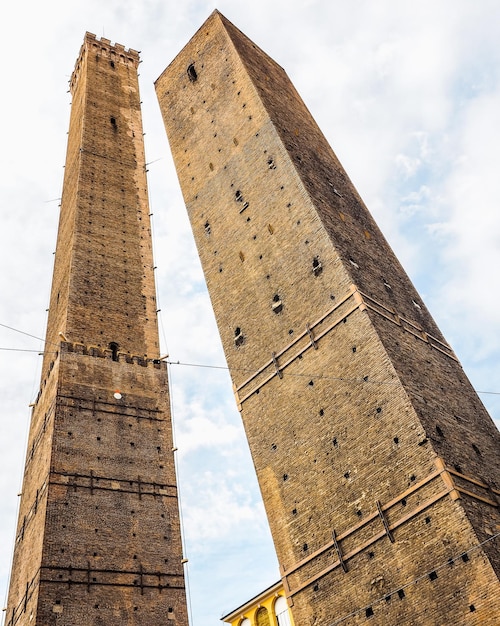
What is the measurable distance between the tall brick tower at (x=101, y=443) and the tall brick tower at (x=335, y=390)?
12.5 ft

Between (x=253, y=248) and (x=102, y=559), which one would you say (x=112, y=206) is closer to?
(x=253, y=248)

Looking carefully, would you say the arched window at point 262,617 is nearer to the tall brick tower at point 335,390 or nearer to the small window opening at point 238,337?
the tall brick tower at point 335,390

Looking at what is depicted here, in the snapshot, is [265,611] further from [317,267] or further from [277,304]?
[317,267]

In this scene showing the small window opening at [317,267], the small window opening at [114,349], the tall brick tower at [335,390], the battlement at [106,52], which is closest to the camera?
the tall brick tower at [335,390]

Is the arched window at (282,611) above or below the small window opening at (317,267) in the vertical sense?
below

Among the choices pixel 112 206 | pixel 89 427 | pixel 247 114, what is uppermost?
pixel 112 206

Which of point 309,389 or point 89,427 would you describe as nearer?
point 309,389

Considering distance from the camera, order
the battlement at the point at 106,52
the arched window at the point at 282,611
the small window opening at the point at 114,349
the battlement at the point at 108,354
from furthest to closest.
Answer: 1. the battlement at the point at 106,52
2. the small window opening at the point at 114,349
3. the battlement at the point at 108,354
4. the arched window at the point at 282,611

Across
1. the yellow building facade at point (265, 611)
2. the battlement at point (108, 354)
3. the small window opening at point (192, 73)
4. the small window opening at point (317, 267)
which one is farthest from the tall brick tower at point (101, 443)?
Answer: the small window opening at point (317, 267)

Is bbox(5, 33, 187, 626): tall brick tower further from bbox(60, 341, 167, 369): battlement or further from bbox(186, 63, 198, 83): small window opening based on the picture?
bbox(186, 63, 198, 83): small window opening

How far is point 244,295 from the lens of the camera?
15.1m

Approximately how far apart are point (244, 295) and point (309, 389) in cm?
318

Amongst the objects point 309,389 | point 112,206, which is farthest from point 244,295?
point 112,206

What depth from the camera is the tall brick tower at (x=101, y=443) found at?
14.1 metres
